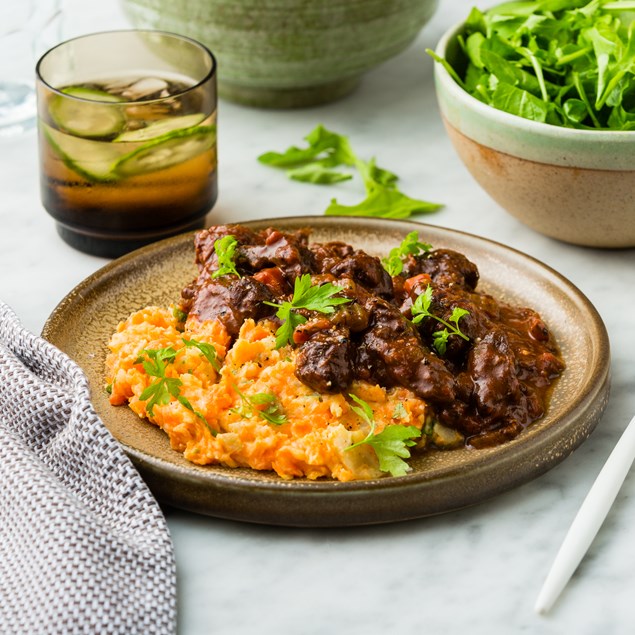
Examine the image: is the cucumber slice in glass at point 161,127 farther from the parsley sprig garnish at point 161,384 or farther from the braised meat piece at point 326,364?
the braised meat piece at point 326,364

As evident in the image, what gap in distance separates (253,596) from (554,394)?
3.75ft

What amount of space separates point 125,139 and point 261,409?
142 cm

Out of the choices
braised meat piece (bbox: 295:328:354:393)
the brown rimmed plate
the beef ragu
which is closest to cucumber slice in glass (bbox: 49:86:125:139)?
the brown rimmed plate

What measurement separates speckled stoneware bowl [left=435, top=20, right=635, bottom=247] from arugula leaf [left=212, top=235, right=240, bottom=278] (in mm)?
1139

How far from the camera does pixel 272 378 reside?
309 cm

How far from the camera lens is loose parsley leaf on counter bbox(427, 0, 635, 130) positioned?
156 inches

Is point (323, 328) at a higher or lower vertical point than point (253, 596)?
higher

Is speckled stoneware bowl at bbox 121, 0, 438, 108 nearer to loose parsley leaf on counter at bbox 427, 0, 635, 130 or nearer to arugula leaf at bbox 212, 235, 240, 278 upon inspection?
loose parsley leaf on counter at bbox 427, 0, 635, 130

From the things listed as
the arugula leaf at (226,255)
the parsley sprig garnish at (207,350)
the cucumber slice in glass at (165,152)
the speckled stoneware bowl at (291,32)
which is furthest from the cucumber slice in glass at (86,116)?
the parsley sprig garnish at (207,350)

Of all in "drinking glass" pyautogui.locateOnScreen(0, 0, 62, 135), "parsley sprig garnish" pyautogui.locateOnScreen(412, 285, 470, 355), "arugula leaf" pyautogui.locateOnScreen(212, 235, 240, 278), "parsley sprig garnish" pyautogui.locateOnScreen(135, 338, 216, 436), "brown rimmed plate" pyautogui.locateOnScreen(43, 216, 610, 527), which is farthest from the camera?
"drinking glass" pyautogui.locateOnScreen(0, 0, 62, 135)

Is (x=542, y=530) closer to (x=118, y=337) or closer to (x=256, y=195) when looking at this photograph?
(x=118, y=337)

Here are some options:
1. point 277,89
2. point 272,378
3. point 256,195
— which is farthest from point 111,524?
point 277,89

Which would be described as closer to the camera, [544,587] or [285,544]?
[544,587]

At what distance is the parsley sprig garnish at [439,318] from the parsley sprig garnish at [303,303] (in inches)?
9.5
